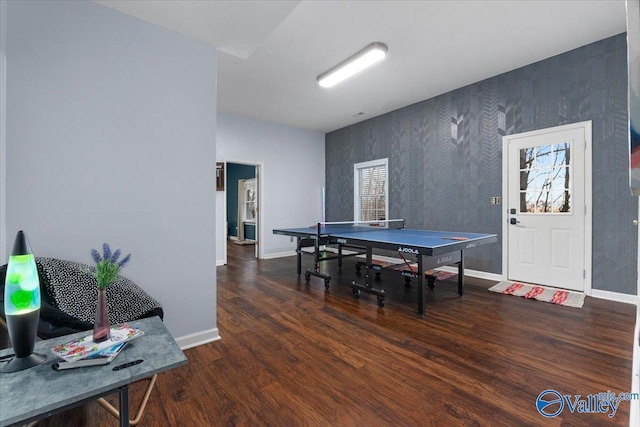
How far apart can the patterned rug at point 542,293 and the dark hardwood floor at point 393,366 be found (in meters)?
0.15

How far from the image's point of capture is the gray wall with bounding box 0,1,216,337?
180 cm

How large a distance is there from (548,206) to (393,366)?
3.38 m

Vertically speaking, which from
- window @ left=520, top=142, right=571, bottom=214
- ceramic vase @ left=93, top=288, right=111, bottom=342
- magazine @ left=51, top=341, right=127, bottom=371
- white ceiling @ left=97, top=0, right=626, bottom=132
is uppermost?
white ceiling @ left=97, top=0, right=626, bottom=132

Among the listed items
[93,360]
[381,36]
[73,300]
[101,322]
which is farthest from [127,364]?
[381,36]

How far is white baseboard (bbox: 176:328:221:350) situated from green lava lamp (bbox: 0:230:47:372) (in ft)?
4.39

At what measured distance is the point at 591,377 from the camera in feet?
6.24

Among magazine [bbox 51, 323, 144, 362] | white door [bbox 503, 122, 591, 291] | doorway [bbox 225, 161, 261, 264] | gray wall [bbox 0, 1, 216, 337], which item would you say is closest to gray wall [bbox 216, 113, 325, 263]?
doorway [bbox 225, 161, 261, 264]

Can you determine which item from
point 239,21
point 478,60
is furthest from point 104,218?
point 478,60

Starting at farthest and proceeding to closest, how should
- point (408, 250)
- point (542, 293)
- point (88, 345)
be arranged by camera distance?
point (542, 293)
point (408, 250)
point (88, 345)

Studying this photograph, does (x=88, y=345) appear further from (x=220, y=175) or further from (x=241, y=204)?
(x=241, y=204)

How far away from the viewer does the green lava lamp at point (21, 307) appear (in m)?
1.06

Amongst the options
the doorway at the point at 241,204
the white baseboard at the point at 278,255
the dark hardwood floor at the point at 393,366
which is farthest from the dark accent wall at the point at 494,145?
the doorway at the point at 241,204

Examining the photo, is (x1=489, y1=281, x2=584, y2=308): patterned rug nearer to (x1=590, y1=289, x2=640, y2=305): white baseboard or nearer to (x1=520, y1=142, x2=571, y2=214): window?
(x1=590, y1=289, x2=640, y2=305): white baseboard

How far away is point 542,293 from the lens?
11.9ft
